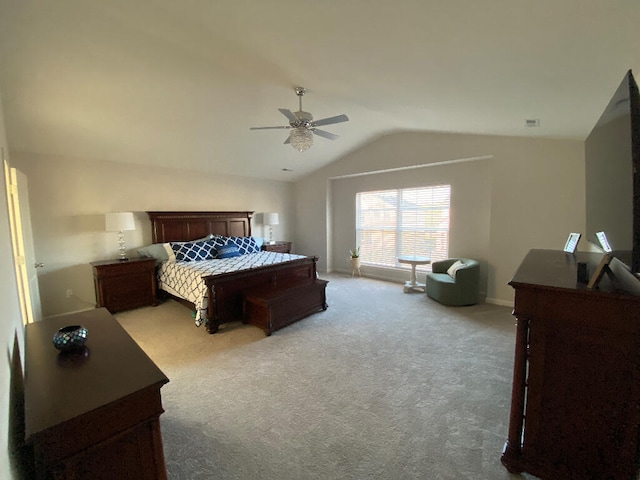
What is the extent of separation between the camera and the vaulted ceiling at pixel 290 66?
1.53 meters

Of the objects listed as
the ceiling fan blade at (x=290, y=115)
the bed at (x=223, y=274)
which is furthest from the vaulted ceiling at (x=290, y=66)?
the bed at (x=223, y=274)

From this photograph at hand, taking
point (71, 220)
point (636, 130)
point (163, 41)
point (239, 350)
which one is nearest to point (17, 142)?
point (71, 220)

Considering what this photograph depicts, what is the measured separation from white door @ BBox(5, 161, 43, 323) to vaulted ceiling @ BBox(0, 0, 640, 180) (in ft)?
3.23

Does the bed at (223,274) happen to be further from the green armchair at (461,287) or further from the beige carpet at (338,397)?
the green armchair at (461,287)

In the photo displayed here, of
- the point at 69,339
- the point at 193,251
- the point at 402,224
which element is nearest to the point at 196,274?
the point at 193,251

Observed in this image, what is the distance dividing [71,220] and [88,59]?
2.58 meters

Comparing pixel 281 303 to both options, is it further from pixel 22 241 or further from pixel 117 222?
pixel 117 222

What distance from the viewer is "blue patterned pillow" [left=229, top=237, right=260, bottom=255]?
528 centimetres

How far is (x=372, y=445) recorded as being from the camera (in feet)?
5.56

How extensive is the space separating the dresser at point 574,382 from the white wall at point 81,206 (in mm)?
5297

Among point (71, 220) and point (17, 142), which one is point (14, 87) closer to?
point (17, 142)

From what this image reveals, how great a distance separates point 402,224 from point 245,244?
10.7ft

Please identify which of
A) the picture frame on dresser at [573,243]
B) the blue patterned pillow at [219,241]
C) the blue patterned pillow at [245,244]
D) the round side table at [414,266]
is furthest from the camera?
the blue patterned pillow at [245,244]

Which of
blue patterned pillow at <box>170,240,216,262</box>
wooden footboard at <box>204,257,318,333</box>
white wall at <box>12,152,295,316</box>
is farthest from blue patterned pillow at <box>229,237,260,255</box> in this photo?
wooden footboard at <box>204,257,318,333</box>
